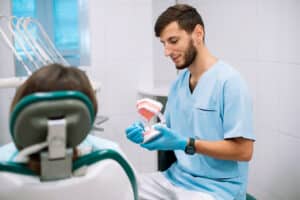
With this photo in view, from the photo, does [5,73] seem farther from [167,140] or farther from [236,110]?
[236,110]

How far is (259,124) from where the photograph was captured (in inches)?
89.8

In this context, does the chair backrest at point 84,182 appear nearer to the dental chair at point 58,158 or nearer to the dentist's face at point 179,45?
the dental chair at point 58,158

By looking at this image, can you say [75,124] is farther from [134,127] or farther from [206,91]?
[206,91]

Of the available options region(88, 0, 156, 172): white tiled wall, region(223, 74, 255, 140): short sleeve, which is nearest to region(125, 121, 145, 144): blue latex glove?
region(223, 74, 255, 140): short sleeve

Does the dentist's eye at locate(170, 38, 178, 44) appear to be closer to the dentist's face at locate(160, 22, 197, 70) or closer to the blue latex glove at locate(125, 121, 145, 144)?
the dentist's face at locate(160, 22, 197, 70)

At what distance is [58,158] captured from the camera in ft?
3.03

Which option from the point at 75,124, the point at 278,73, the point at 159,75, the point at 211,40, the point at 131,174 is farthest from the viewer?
the point at 159,75

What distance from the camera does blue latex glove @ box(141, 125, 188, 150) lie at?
4.98 feet

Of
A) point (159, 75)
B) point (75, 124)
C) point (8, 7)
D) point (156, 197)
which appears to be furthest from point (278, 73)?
point (8, 7)

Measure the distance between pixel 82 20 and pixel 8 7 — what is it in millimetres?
466

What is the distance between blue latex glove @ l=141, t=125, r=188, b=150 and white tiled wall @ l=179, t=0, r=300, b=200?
0.74 metres

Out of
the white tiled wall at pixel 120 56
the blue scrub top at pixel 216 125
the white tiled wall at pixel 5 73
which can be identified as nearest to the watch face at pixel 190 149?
the blue scrub top at pixel 216 125

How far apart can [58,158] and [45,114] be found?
122 millimetres

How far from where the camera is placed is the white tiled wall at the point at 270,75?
6.50ft
